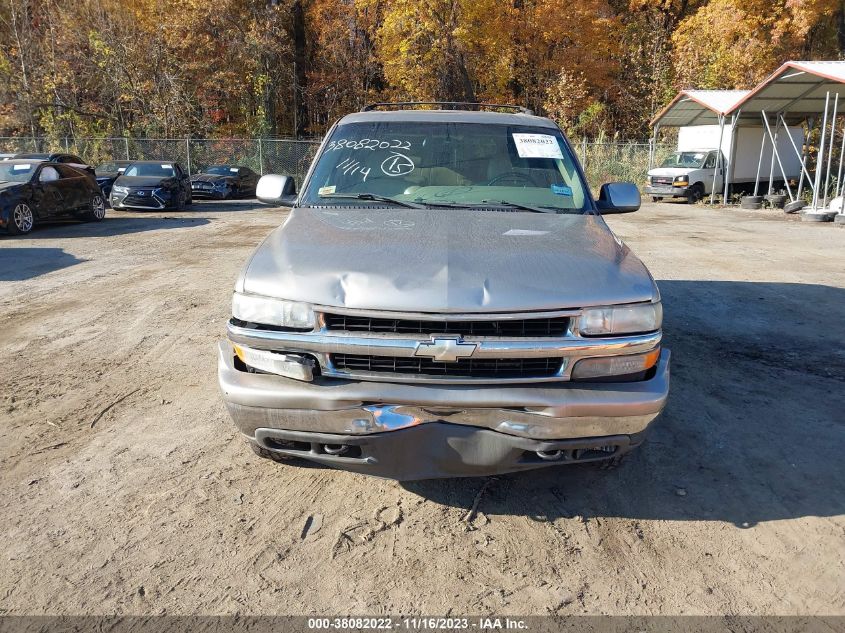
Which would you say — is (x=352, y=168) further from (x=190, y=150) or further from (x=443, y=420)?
(x=190, y=150)

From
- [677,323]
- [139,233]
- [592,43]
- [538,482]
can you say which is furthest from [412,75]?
[538,482]

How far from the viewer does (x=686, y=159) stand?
24969 mm

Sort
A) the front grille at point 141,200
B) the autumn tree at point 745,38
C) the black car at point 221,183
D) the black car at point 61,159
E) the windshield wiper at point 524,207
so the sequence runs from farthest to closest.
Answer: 1. the autumn tree at point 745,38
2. the black car at point 221,183
3. the front grille at point 141,200
4. the black car at point 61,159
5. the windshield wiper at point 524,207

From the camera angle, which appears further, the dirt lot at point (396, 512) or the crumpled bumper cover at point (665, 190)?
the crumpled bumper cover at point (665, 190)

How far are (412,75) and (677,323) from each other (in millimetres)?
28165

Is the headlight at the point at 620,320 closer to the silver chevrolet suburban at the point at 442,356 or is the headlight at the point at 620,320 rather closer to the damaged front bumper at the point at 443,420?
the silver chevrolet suburban at the point at 442,356

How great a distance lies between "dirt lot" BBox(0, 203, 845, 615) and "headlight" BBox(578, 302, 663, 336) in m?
0.95

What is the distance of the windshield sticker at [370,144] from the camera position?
14.1 ft

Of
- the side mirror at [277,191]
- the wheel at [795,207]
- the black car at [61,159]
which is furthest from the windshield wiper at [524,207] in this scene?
the wheel at [795,207]

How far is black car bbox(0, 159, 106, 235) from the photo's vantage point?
1281 cm

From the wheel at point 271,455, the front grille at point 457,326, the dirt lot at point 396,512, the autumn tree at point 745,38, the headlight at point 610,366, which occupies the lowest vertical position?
the dirt lot at point 396,512

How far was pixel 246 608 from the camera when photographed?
2.46m

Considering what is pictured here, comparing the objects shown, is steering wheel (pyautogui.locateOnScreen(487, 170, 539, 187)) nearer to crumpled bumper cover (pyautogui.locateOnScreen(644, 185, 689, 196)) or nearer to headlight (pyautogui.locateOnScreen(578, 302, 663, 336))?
headlight (pyautogui.locateOnScreen(578, 302, 663, 336))

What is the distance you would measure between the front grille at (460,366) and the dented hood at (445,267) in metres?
0.23
